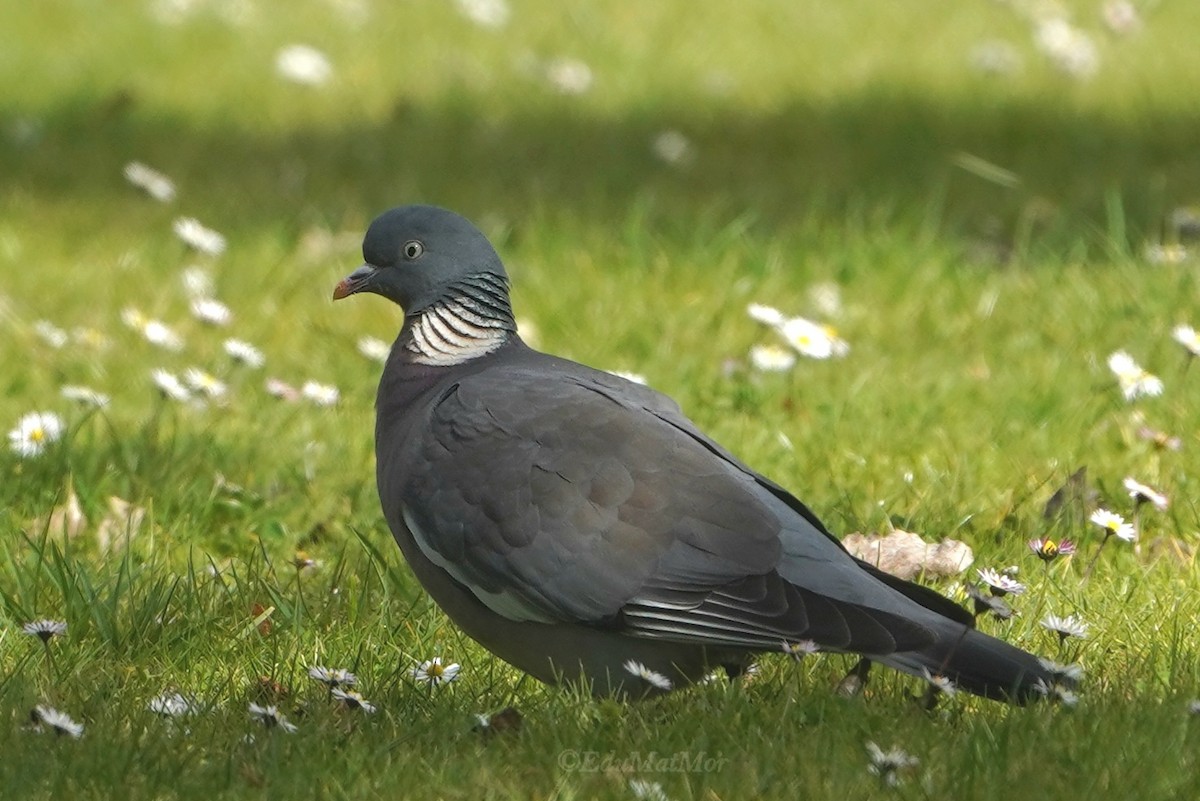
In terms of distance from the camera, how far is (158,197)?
23.1ft

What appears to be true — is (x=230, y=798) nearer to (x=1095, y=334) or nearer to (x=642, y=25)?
(x=1095, y=334)

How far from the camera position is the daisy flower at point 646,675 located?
3217 mm

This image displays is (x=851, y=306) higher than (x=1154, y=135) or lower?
lower

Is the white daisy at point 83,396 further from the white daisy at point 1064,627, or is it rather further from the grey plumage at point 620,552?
the white daisy at point 1064,627

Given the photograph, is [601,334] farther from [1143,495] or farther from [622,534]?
[622,534]

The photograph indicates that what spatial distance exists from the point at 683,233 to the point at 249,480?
2.41 metres

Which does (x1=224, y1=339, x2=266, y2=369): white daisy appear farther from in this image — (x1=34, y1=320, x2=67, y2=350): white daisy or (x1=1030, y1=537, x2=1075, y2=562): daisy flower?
(x1=1030, y1=537, x2=1075, y2=562): daisy flower

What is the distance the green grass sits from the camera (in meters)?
3.03

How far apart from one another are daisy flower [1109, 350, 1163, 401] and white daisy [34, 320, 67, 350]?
3192mm

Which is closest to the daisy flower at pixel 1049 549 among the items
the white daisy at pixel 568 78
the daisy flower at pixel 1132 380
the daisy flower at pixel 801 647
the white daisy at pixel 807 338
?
the daisy flower at pixel 801 647

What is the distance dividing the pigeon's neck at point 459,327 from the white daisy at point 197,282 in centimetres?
251

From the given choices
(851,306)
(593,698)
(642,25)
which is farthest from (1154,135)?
(593,698)

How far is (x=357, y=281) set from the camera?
13.4ft

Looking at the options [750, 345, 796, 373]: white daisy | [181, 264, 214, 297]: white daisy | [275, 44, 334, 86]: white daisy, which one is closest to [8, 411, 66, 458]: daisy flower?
[181, 264, 214, 297]: white daisy
